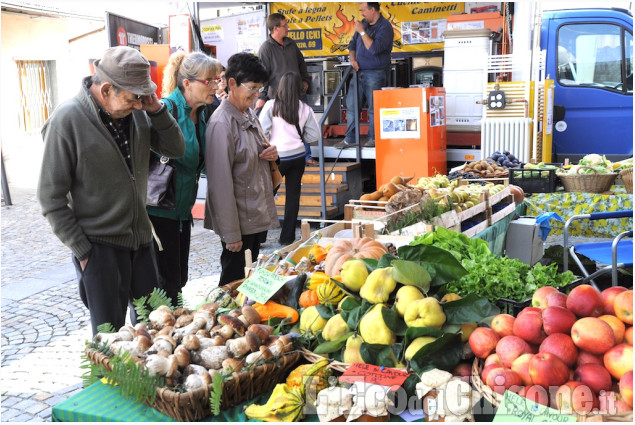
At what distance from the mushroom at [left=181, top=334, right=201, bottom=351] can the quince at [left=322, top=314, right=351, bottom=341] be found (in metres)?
0.45

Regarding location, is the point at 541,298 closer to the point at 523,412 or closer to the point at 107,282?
the point at 523,412

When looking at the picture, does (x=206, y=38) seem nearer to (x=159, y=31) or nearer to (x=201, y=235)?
(x=159, y=31)

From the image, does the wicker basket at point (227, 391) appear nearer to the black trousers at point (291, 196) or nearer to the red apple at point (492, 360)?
the red apple at point (492, 360)

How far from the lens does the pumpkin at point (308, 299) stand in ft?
8.25

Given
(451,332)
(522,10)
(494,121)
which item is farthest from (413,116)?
(451,332)

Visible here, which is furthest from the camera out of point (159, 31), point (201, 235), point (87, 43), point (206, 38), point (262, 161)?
point (87, 43)

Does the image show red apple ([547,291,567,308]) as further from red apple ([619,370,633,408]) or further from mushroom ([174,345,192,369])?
mushroom ([174,345,192,369])

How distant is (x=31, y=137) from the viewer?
15477 millimetres

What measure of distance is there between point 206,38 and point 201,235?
13.2 feet

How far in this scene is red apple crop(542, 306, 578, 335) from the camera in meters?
1.83

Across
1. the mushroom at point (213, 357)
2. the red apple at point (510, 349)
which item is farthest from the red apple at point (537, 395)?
the mushroom at point (213, 357)

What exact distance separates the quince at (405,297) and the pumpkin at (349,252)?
0.48 meters

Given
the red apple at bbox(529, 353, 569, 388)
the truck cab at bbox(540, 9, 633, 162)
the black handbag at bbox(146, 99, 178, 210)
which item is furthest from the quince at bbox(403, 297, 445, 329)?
the truck cab at bbox(540, 9, 633, 162)

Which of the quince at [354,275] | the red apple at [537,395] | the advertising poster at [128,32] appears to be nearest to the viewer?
the red apple at [537,395]
